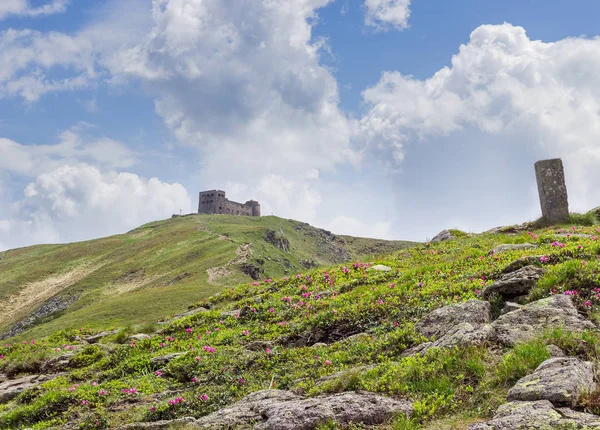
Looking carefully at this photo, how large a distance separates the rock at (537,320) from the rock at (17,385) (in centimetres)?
1468

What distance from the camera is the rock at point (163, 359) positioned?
47.0 ft

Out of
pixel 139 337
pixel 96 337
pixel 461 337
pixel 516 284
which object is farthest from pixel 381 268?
pixel 96 337

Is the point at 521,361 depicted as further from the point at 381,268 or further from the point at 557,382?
the point at 381,268

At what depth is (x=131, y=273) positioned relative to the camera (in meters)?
102

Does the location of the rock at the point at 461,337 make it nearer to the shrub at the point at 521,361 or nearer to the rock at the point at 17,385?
the shrub at the point at 521,361

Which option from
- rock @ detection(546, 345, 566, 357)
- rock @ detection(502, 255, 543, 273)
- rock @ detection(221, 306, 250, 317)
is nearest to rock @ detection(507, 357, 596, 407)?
rock @ detection(546, 345, 566, 357)

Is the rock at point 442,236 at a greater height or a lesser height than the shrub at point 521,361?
greater

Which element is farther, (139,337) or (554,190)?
(554,190)

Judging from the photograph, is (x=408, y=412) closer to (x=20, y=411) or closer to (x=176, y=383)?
(x=176, y=383)

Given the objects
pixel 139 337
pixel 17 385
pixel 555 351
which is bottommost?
pixel 17 385

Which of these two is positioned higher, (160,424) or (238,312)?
(238,312)

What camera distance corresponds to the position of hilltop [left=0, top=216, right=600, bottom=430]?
300 inches

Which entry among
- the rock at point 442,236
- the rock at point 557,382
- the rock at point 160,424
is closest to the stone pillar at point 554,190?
the rock at point 442,236

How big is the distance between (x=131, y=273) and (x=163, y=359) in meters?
94.6
